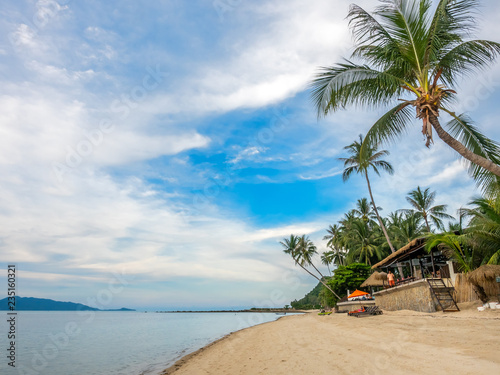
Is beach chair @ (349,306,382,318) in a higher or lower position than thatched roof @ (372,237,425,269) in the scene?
lower

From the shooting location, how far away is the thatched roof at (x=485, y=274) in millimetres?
10727

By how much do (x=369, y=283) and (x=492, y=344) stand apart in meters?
18.2

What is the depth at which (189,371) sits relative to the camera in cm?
888

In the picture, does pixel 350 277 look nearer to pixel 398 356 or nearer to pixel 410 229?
pixel 410 229

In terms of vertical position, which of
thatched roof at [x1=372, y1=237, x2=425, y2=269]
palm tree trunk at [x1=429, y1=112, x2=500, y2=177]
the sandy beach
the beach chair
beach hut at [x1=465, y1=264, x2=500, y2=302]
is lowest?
the beach chair

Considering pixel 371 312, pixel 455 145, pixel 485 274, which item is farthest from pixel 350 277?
pixel 455 145

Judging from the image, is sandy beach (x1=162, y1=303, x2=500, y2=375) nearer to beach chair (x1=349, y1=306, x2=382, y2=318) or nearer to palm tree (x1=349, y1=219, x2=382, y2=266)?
beach chair (x1=349, y1=306, x2=382, y2=318)

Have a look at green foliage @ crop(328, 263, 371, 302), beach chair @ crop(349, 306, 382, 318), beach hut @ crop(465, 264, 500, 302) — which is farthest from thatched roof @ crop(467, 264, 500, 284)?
green foliage @ crop(328, 263, 371, 302)

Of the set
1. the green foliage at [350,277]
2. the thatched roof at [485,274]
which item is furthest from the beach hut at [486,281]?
the green foliage at [350,277]

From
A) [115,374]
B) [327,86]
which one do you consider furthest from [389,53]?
[115,374]

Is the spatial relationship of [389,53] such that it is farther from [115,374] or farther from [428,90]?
[115,374]

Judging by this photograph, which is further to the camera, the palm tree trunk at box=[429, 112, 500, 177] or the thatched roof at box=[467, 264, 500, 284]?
the thatched roof at box=[467, 264, 500, 284]

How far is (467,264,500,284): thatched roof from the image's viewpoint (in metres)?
10.7

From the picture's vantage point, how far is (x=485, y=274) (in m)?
10.9
